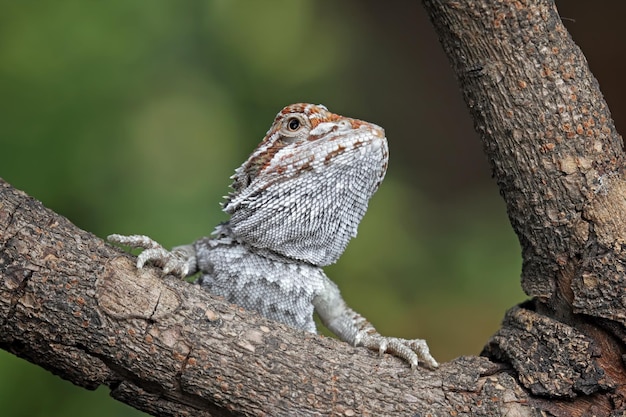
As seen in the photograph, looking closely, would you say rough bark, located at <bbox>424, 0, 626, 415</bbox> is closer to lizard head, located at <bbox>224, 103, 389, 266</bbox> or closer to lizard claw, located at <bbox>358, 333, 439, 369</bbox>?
lizard claw, located at <bbox>358, 333, 439, 369</bbox>

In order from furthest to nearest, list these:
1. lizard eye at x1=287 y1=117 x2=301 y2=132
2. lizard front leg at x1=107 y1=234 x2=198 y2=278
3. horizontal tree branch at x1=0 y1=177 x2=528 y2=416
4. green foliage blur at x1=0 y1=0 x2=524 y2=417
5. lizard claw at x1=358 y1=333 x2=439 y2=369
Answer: green foliage blur at x1=0 y1=0 x2=524 y2=417
lizard eye at x1=287 y1=117 x2=301 y2=132
lizard claw at x1=358 y1=333 x2=439 y2=369
lizard front leg at x1=107 y1=234 x2=198 y2=278
horizontal tree branch at x1=0 y1=177 x2=528 y2=416

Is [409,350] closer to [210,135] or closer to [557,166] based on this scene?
[557,166]

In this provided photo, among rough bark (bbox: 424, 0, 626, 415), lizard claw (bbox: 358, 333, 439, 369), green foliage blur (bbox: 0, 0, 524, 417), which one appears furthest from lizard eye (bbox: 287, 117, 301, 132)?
green foliage blur (bbox: 0, 0, 524, 417)

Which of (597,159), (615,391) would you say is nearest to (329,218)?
(597,159)

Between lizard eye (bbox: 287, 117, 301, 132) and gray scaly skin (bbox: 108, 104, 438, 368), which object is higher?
lizard eye (bbox: 287, 117, 301, 132)

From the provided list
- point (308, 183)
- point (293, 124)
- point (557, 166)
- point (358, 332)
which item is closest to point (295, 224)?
point (308, 183)

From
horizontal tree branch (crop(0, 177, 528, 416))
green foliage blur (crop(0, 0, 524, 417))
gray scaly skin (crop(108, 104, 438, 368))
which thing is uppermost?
green foliage blur (crop(0, 0, 524, 417))

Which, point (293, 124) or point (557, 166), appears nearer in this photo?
point (557, 166)
